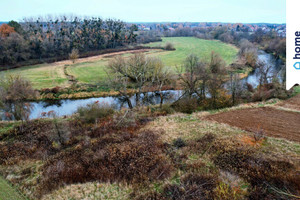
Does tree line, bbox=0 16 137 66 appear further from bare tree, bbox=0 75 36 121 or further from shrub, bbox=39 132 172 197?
shrub, bbox=39 132 172 197

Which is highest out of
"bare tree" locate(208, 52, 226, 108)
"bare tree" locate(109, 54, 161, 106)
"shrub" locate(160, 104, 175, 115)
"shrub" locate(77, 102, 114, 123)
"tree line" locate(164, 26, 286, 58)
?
"tree line" locate(164, 26, 286, 58)

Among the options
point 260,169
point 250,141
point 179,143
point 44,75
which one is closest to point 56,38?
point 44,75

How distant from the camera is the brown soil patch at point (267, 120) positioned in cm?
1723

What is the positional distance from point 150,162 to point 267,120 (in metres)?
13.5

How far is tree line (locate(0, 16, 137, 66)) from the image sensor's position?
49503 millimetres

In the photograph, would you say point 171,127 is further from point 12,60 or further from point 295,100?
point 12,60

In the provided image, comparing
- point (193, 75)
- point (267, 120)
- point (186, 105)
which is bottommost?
point (267, 120)

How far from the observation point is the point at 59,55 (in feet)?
188

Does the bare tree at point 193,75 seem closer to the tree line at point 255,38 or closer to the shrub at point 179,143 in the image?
the shrub at point 179,143

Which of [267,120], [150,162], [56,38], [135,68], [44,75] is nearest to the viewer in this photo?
[150,162]

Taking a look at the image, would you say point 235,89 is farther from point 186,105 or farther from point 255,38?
point 255,38

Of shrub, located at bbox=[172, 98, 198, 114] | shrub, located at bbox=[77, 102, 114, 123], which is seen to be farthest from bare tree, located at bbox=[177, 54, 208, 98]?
shrub, located at bbox=[77, 102, 114, 123]

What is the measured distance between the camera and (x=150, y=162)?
12594mm

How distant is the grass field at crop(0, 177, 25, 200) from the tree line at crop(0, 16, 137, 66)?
44824 mm
